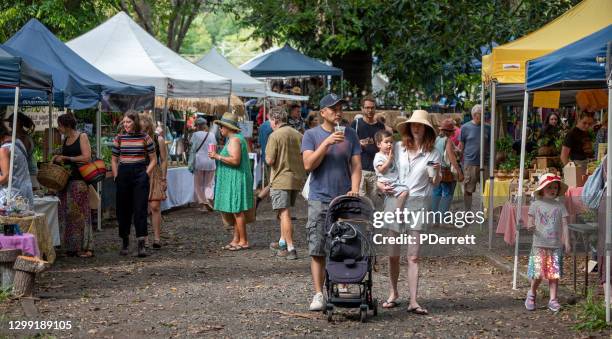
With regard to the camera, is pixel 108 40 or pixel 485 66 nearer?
pixel 485 66

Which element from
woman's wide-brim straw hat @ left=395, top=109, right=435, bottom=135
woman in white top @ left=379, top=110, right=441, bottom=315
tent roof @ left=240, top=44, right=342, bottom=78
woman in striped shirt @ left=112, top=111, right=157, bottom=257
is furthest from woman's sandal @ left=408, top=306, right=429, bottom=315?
tent roof @ left=240, top=44, right=342, bottom=78

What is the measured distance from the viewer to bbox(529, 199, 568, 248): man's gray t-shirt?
9.52 metres

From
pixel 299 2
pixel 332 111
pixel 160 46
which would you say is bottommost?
pixel 332 111

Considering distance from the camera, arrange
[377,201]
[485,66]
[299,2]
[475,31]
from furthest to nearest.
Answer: [299,2]
[475,31]
[377,201]
[485,66]

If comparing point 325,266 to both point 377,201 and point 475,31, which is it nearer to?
point 377,201

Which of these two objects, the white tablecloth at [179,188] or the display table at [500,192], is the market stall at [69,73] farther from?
the display table at [500,192]

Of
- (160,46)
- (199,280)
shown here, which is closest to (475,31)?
(160,46)

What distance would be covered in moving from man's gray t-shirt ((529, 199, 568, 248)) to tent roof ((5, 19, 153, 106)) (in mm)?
7953

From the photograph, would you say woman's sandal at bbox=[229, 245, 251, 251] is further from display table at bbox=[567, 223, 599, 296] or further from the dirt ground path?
display table at bbox=[567, 223, 599, 296]

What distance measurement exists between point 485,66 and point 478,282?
4130 millimetres

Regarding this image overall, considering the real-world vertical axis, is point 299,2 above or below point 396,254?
above

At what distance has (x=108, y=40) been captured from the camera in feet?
66.9

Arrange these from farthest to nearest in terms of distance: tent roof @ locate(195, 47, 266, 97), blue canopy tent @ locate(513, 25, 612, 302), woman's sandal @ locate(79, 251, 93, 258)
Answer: tent roof @ locate(195, 47, 266, 97) → woman's sandal @ locate(79, 251, 93, 258) → blue canopy tent @ locate(513, 25, 612, 302)

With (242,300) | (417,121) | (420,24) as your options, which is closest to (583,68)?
(417,121)
